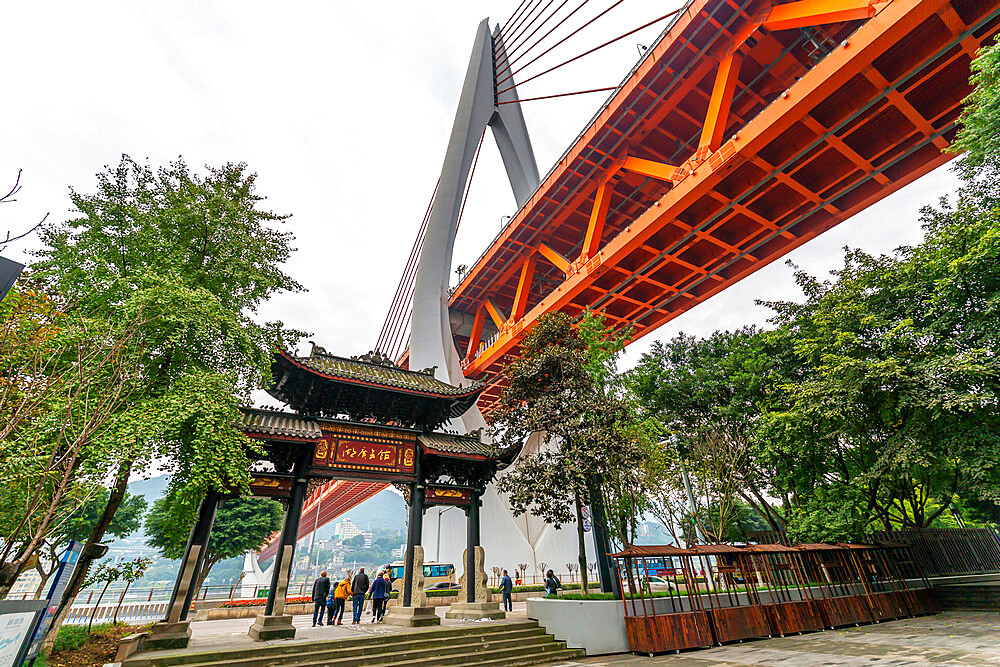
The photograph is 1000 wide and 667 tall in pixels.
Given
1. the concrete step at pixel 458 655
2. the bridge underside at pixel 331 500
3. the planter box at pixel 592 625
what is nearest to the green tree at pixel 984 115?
the planter box at pixel 592 625

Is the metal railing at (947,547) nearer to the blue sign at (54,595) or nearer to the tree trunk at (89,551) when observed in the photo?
the tree trunk at (89,551)

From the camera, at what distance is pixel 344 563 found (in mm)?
144750

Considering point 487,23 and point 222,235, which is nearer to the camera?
point 222,235

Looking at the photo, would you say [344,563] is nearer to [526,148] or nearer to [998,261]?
[526,148]

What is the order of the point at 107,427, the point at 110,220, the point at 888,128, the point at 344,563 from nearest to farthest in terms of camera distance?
the point at 107,427, the point at 110,220, the point at 888,128, the point at 344,563

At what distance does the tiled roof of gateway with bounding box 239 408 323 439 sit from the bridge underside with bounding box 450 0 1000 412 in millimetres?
6685

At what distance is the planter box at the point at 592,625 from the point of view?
9.30 metres

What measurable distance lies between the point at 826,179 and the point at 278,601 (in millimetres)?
20560

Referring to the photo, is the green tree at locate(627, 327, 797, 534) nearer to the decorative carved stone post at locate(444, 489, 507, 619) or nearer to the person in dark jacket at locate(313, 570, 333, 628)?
the decorative carved stone post at locate(444, 489, 507, 619)

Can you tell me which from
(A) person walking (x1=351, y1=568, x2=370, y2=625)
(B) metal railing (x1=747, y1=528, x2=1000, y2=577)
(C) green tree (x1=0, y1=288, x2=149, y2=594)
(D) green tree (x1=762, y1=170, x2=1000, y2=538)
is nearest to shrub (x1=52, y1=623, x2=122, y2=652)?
(C) green tree (x1=0, y1=288, x2=149, y2=594)

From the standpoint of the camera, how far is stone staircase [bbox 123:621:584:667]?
7254mm

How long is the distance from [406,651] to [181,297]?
7.44m

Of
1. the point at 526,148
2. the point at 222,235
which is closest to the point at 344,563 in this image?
the point at 526,148

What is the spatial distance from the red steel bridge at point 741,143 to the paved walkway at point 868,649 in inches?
360
